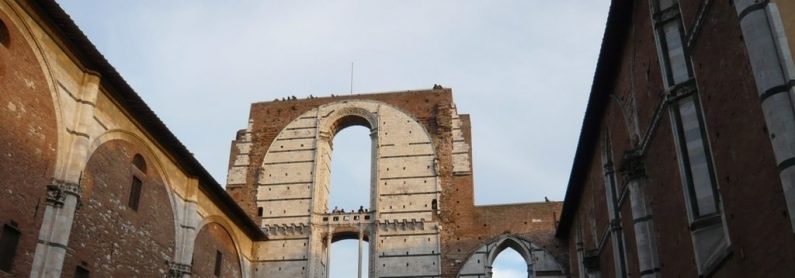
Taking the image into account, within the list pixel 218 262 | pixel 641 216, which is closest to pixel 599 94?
pixel 641 216

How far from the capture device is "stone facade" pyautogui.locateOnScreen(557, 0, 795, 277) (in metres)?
7.25

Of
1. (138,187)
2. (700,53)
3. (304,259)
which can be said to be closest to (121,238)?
(138,187)

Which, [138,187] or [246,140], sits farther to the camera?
[246,140]

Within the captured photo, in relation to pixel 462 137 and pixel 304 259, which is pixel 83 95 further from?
pixel 462 137

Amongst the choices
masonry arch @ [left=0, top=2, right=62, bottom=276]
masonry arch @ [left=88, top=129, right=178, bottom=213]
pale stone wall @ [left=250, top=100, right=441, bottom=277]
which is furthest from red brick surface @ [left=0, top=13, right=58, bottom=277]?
pale stone wall @ [left=250, top=100, right=441, bottom=277]

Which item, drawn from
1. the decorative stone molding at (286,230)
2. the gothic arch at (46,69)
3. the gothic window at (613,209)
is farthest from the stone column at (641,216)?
the decorative stone molding at (286,230)

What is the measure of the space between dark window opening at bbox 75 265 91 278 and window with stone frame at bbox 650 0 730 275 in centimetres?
1171

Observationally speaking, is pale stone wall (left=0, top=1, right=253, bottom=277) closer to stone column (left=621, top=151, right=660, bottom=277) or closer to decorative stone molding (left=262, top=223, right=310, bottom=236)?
decorative stone molding (left=262, top=223, right=310, bottom=236)

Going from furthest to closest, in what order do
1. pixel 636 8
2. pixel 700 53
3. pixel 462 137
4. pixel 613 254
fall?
pixel 462 137 < pixel 613 254 < pixel 636 8 < pixel 700 53

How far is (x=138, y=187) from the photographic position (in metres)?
17.8

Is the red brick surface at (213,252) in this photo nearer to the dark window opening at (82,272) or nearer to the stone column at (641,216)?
the dark window opening at (82,272)

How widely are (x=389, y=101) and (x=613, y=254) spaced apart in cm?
1396

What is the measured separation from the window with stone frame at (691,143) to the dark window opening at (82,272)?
38.4 ft

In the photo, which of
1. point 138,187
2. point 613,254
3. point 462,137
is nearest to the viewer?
point 613,254
